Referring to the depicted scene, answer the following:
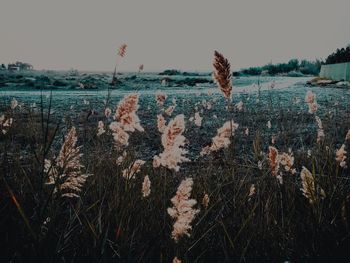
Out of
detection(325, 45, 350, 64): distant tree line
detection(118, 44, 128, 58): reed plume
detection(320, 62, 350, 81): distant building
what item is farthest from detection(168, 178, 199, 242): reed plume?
detection(325, 45, 350, 64): distant tree line

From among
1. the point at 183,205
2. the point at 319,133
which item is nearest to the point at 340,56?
the point at 319,133

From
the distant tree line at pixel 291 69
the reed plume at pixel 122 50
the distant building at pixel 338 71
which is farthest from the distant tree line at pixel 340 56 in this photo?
the reed plume at pixel 122 50

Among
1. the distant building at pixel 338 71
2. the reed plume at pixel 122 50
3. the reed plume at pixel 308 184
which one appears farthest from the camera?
the distant building at pixel 338 71

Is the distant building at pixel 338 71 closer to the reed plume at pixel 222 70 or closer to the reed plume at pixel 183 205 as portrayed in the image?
the reed plume at pixel 222 70

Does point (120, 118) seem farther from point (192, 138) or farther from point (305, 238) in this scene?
point (192, 138)

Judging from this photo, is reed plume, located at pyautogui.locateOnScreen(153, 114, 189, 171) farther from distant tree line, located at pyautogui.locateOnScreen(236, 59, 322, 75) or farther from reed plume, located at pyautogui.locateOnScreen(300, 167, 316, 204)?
distant tree line, located at pyautogui.locateOnScreen(236, 59, 322, 75)

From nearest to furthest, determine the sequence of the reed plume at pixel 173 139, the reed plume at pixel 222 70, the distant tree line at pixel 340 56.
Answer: the reed plume at pixel 173 139 < the reed plume at pixel 222 70 < the distant tree line at pixel 340 56

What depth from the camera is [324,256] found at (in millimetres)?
2059

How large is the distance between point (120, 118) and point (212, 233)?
949mm

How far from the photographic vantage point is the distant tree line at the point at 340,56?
32875 mm

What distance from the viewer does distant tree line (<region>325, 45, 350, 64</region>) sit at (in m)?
32.9

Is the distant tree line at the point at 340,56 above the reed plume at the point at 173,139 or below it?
above

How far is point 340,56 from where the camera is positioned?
34.7m

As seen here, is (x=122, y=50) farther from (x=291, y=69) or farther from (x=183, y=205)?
(x=291, y=69)
